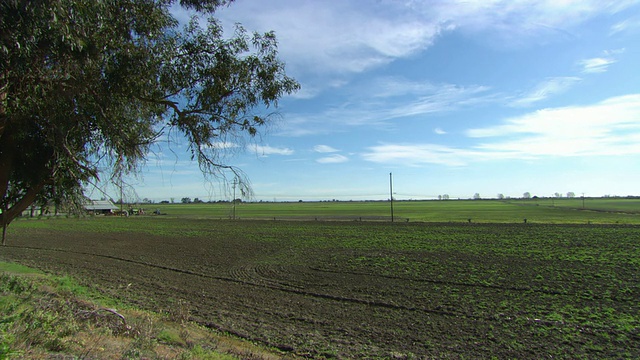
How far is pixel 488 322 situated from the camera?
30.8ft

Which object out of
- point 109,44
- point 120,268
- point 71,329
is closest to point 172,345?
point 71,329

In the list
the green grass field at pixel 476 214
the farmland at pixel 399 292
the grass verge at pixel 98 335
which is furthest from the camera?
the green grass field at pixel 476 214

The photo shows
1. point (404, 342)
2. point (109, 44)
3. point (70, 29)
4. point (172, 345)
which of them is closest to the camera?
point (70, 29)

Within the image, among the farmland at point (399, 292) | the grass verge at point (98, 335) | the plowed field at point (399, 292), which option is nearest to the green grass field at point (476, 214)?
the plowed field at point (399, 292)

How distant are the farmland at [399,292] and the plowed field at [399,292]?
0.05 meters

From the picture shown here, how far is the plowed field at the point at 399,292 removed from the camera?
8.14m

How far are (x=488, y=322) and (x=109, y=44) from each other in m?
10.2

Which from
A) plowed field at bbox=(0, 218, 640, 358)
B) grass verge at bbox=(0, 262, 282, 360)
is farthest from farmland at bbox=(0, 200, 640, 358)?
grass verge at bbox=(0, 262, 282, 360)

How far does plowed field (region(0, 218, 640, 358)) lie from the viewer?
814 cm

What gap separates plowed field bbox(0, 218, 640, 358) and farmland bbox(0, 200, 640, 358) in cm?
5

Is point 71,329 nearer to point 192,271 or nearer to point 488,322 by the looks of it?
point 488,322

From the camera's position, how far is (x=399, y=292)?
1250 centimetres

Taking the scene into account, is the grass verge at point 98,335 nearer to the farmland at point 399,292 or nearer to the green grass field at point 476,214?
the farmland at point 399,292

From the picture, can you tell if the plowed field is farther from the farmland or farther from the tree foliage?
the tree foliage
